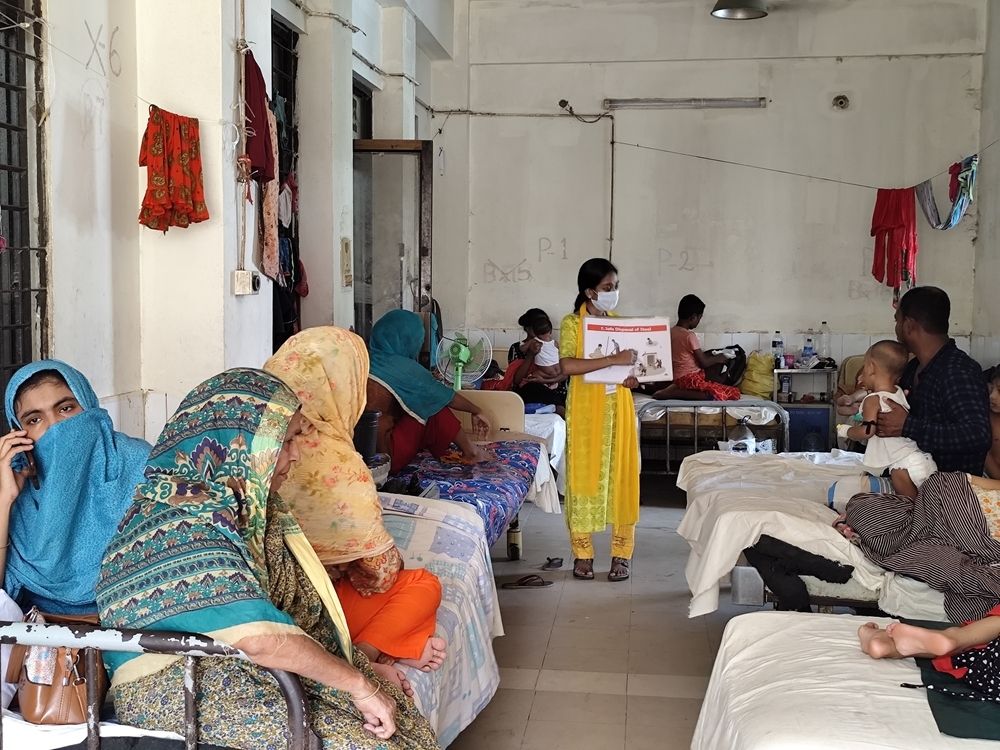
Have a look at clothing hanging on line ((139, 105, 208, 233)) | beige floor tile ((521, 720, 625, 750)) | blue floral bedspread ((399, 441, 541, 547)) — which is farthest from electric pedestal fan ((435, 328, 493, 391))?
beige floor tile ((521, 720, 625, 750))

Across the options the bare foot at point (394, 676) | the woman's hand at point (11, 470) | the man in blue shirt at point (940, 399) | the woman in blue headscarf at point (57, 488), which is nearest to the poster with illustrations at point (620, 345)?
the man in blue shirt at point (940, 399)

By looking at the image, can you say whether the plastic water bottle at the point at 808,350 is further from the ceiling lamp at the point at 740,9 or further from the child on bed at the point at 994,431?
the child on bed at the point at 994,431

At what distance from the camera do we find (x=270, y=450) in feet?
7.49

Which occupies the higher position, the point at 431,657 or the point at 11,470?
the point at 11,470

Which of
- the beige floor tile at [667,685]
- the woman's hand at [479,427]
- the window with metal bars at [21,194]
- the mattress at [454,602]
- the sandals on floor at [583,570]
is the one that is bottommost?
the beige floor tile at [667,685]

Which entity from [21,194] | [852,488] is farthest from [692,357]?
[21,194]

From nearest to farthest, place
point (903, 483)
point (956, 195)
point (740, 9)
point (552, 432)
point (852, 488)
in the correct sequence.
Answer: point (903, 483) < point (852, 488) < point (552, 432) < point (740, 9) < point (956, 195)

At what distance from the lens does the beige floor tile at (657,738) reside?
3.63m

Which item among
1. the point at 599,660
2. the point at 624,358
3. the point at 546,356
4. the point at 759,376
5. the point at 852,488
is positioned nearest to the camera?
the point at 852,488

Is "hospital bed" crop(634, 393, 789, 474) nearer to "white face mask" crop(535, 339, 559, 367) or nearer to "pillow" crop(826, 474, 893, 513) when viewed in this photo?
"white face mask" crop(535, 339, 559, 367)

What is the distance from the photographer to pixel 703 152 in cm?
943

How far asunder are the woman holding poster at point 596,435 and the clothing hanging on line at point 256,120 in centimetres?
160

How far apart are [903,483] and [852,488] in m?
0.28

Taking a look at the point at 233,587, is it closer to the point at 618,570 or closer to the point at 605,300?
the point at 605,300
